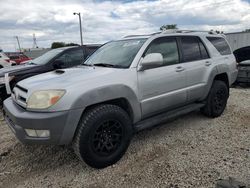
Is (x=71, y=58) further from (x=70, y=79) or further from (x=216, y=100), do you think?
(x=216, y=100)

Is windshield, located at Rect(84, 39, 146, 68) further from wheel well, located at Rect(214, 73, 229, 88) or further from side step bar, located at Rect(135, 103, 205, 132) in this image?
wheel well, located at Rect(214, 73, 229, 88)

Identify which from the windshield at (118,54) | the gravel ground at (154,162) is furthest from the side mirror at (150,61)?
the gravel ground at (154,162)

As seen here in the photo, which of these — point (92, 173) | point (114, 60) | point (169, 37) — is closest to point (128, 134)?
point (92, 173)

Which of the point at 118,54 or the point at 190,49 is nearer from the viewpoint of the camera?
the point at 118,54

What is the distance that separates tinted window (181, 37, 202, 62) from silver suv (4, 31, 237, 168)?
0.02 metres

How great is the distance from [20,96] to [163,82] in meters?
2.07

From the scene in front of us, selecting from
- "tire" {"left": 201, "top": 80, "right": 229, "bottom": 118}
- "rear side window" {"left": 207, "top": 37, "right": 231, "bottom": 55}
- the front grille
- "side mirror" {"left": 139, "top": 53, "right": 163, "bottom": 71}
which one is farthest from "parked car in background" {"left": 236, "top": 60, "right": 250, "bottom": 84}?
the front grille

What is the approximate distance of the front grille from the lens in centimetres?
284

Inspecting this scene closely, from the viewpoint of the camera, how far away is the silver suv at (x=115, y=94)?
261 centimetres

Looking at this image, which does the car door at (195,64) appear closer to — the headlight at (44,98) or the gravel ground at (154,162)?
the gravel ground at (154,162)

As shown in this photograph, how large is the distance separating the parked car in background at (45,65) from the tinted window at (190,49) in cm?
345

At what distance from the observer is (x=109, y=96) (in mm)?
2906

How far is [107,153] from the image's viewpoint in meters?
2.98

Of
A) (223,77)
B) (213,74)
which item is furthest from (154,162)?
(223,77)
